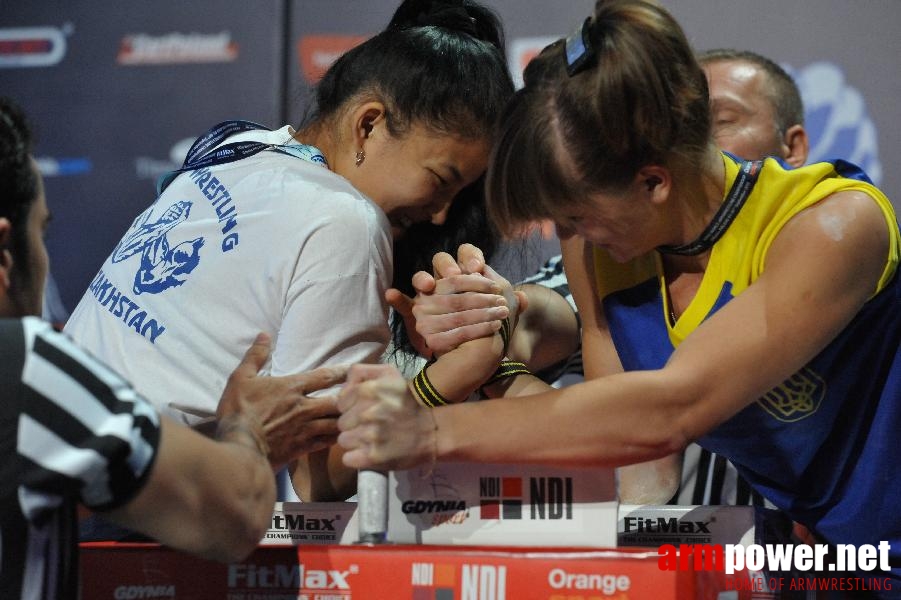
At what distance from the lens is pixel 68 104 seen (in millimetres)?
3146

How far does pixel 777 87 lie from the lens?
92.9 inches

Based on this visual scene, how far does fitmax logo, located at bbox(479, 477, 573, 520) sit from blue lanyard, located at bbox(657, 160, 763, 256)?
0.39 meters

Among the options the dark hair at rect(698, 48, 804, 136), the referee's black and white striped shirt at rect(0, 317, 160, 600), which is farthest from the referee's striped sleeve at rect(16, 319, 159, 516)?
the dark hair at rect(698, 48, 804, 136)

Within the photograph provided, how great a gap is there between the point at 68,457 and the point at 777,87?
1896mm

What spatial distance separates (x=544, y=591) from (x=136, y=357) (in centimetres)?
65

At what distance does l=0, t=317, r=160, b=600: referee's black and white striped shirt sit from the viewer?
0.90 metres

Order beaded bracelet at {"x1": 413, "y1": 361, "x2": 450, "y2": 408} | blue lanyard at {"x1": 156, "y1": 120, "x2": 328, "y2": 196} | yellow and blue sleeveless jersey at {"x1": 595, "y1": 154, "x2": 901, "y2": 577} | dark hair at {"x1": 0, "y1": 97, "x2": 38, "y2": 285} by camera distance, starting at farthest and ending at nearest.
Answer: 1. blue lanyard at {"x1": 156, "y1": 120, "x2": 328, "y2": 196}
2. beaded bracelet at {"x1": 413, "y1": 361, "x2": 450, "y2": 408}
3. yellow and blue sleeveless jersey at {"x1": 595, "y1": 154, "x2": 901, "y2": 577}
4. dark hair at {"x1": 0, "y1": 97, "x2": 38, "y2": 285}

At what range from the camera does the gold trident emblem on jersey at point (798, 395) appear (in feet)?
4.31

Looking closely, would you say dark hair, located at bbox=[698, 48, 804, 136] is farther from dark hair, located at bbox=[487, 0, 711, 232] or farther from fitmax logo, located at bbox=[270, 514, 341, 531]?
fitmax logo, located at bbox=[270, 514, 341, 531]

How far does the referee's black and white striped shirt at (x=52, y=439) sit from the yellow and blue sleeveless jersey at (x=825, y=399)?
74cm

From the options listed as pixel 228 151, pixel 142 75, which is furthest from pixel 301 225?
pixel 142 75

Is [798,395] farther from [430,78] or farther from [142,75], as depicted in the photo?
[142,75]

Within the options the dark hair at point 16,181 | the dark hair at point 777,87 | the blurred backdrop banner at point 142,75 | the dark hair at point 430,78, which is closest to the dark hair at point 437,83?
the dark hair at point 430,78

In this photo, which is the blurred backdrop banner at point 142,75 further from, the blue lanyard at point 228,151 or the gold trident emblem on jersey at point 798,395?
the gold trident emblem on jersey at point 798,395
